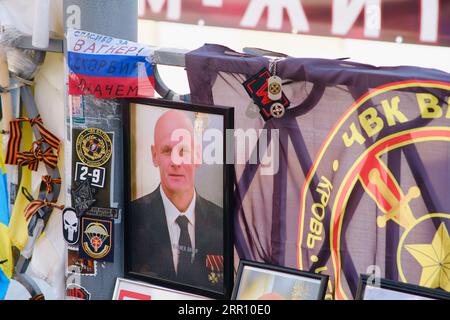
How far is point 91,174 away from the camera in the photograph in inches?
189

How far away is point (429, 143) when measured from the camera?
150 inches

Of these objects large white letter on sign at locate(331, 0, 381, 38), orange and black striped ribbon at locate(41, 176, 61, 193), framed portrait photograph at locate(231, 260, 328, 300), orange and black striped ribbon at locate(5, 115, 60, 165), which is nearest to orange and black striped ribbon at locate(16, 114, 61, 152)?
orange and black striped ribbon at locate(5, 115, 60, 165)

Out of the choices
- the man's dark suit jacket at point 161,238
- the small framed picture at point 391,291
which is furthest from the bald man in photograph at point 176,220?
the small framed picture at point 391,291

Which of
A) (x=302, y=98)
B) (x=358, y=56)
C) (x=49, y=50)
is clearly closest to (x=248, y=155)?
(x=302, y=98)

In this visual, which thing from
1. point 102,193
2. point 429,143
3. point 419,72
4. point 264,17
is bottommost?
point 102,193

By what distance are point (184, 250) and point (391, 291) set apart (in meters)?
1.16

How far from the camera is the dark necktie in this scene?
4.57 metres

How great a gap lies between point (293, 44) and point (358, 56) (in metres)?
0.69

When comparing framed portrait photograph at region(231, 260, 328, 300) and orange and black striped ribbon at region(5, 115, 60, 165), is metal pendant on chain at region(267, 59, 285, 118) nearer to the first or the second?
framed portrait photograph at region(231, 260, 328, 300)

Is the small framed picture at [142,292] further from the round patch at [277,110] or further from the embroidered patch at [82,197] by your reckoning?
the round patch at [277,110]

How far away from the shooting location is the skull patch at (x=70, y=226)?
16.0 feet
